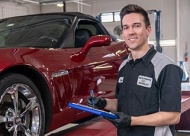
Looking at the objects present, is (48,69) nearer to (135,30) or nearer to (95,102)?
(95,102)

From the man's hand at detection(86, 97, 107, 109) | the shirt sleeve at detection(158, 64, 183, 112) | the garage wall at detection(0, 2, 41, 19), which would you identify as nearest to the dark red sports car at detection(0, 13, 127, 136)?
the man's hand at detection(86, 97, 107, 109)


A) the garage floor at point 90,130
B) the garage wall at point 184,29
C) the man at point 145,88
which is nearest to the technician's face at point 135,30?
the man at point 145,88

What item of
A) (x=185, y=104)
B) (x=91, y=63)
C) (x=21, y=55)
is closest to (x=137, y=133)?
(x=21, y=55)

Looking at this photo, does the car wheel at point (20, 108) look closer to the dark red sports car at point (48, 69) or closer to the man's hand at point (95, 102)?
the dark red sports car at point (48, 69)

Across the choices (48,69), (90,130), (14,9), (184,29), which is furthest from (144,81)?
(14,9)

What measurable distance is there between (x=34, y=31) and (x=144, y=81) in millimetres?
1578

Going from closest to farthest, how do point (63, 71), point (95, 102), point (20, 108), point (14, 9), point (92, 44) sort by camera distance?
point (95, 102) → point (20, 108) → point (63, 71) → point (92, 44) → point (14, 9)

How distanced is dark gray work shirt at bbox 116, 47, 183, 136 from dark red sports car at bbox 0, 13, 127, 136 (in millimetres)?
703

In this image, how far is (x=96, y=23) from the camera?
3.39 m

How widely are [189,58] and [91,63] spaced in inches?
485

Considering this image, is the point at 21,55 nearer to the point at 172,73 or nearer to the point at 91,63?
the point at 91,63

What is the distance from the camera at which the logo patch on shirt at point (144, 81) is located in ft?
4.79

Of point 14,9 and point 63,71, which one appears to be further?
point 14,9

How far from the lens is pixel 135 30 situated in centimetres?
149
